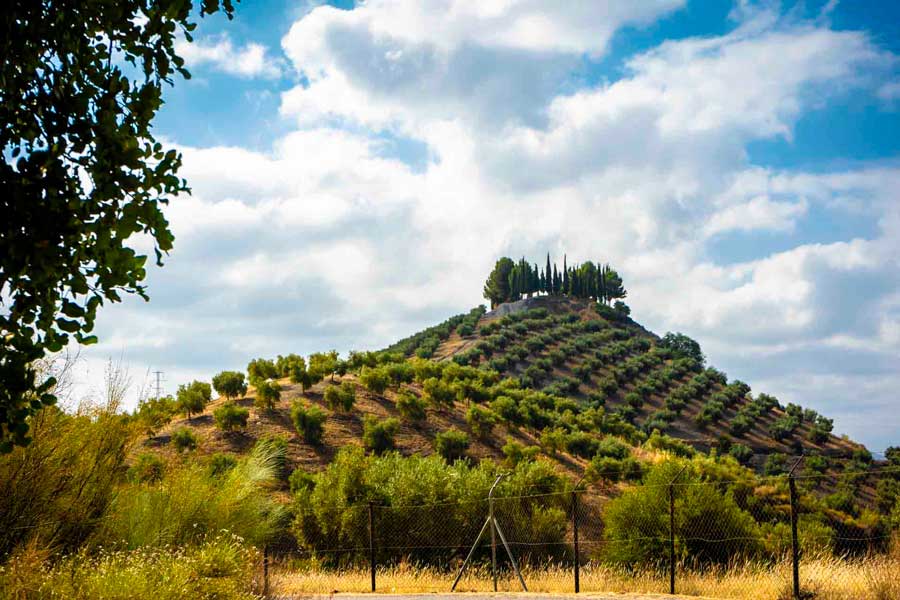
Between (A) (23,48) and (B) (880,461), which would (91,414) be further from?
(B) (880,461)

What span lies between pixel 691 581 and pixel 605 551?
15.5 feet

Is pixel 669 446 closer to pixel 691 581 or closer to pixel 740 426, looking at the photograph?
pixel 740 426

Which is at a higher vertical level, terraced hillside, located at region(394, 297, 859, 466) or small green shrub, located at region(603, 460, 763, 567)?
terraced hillside, located at region(394, 297, 859, 466)

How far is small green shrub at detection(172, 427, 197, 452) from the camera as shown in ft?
120

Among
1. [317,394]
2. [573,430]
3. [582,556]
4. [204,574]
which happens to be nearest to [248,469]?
[204,574]

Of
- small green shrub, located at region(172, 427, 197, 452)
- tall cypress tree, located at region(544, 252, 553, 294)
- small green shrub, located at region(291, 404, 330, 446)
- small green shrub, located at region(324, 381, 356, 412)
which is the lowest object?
small green shrub, located at region(172, 427, 197, 452)

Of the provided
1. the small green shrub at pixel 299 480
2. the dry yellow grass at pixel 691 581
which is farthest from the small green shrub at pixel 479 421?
the dry yellow grass at pixel 691 581

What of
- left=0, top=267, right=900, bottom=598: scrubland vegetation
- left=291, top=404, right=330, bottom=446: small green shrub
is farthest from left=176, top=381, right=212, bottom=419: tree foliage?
left=291, top=404, right=330, bottom=446: small green shrub

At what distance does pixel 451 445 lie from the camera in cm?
4231

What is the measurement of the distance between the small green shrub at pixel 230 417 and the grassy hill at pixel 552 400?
462mm

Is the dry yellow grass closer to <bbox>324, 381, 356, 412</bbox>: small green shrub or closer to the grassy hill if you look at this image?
the grassy hill

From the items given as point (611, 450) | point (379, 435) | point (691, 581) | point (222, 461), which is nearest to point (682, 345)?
point (611, 450)

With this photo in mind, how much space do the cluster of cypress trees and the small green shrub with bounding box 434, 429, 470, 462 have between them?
7418cm

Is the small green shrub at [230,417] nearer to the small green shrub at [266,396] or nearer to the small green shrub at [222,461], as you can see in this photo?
the small green shrub at [266,396]
